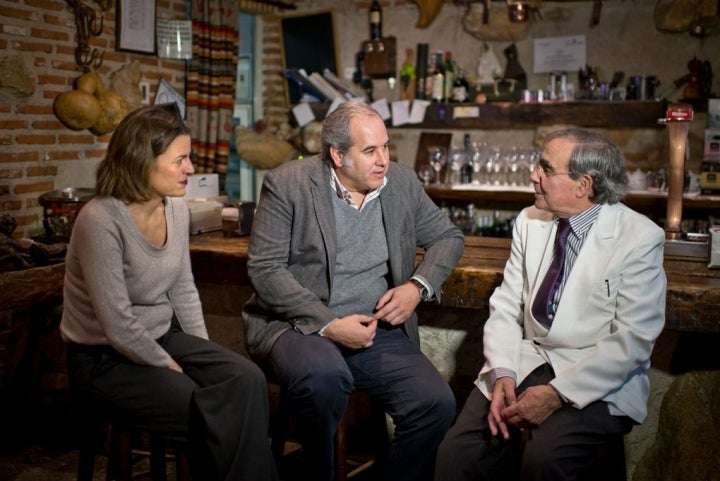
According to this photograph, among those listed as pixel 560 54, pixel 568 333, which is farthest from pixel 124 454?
pixel 560 54

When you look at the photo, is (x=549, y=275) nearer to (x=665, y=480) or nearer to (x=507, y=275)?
(x=507, y=275)

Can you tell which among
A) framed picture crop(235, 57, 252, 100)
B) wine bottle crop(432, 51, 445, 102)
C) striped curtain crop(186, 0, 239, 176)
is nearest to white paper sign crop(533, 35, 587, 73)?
→ wine bottle crop(432, 51, 445, 102)

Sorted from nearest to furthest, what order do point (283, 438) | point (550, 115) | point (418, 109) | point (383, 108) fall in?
point (283, 438)
point (550, 115)
point (418, 109)
point (383, 108)

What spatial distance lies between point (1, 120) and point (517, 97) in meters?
3.52

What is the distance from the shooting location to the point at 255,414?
2.48 m

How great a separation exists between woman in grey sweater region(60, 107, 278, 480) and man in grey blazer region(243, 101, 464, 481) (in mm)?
194

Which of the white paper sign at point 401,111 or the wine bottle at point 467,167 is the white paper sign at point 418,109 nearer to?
the white paper sign at point 401,111

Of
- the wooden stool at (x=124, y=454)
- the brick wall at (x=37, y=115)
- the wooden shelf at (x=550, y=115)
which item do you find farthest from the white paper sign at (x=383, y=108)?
the wooden stool at (x=124, y=454)

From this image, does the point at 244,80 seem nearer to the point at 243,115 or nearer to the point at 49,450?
the point at 243,115

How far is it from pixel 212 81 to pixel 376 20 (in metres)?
1.43

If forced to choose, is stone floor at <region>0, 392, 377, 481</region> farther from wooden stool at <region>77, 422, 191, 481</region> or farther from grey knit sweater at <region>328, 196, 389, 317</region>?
grey knit sweater at <region>328, 196, 389, 317</region>

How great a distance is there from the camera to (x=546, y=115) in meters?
5.98

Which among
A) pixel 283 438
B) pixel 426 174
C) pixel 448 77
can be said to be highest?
pixel 448 77

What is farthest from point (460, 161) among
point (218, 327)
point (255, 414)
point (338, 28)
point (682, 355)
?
point (255, 414)
